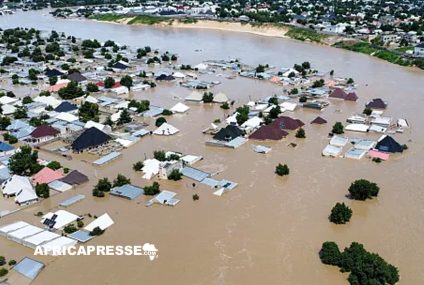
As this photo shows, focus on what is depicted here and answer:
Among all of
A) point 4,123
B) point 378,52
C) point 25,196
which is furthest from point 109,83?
point 378,52

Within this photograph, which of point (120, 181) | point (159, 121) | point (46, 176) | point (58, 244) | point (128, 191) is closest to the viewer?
point (58, 244)

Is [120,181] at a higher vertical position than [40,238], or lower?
lower

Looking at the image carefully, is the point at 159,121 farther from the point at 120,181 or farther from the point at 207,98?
the point at 120,181

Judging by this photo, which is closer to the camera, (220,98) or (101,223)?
(101,223)

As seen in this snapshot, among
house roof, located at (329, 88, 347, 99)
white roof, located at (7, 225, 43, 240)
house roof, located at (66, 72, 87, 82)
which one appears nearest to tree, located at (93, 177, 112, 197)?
white roof, located at (7, 225, 43, 240)

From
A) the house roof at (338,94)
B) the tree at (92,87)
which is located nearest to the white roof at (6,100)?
the tree at (92,87)

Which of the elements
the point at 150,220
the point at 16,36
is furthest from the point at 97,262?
the point at 16,36
